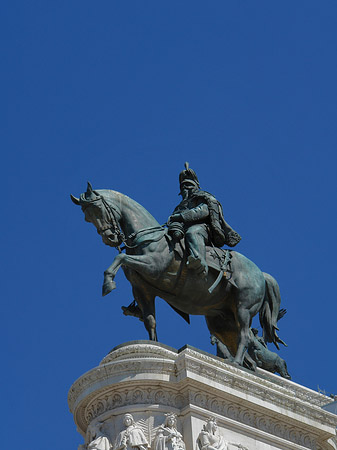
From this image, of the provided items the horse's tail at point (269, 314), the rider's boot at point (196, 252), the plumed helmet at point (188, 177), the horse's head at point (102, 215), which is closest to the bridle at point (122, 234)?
the horse's head at point (102, 215)

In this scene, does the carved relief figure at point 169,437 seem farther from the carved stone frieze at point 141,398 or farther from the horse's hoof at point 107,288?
the horse's hoof at point 107,288

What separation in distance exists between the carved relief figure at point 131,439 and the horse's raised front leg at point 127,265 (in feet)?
10.2

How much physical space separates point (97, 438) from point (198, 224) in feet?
19.1

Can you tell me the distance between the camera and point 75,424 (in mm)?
20953

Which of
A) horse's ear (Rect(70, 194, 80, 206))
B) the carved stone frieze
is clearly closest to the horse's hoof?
the carved stone frieze

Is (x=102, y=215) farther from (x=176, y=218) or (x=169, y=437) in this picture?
(x=169, y=437)

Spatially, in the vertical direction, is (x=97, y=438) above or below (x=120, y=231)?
below

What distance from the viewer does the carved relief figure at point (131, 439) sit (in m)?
19.0

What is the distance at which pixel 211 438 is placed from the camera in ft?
63.5

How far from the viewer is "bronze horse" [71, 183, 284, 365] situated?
881 inches

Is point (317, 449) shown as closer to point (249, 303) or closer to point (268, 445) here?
point (268, 445)

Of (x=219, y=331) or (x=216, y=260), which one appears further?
(x=219, y=331)

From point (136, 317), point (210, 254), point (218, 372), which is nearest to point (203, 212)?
point (210, 254)

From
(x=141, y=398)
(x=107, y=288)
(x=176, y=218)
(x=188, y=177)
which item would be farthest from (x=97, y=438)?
(x=188, y=177)
